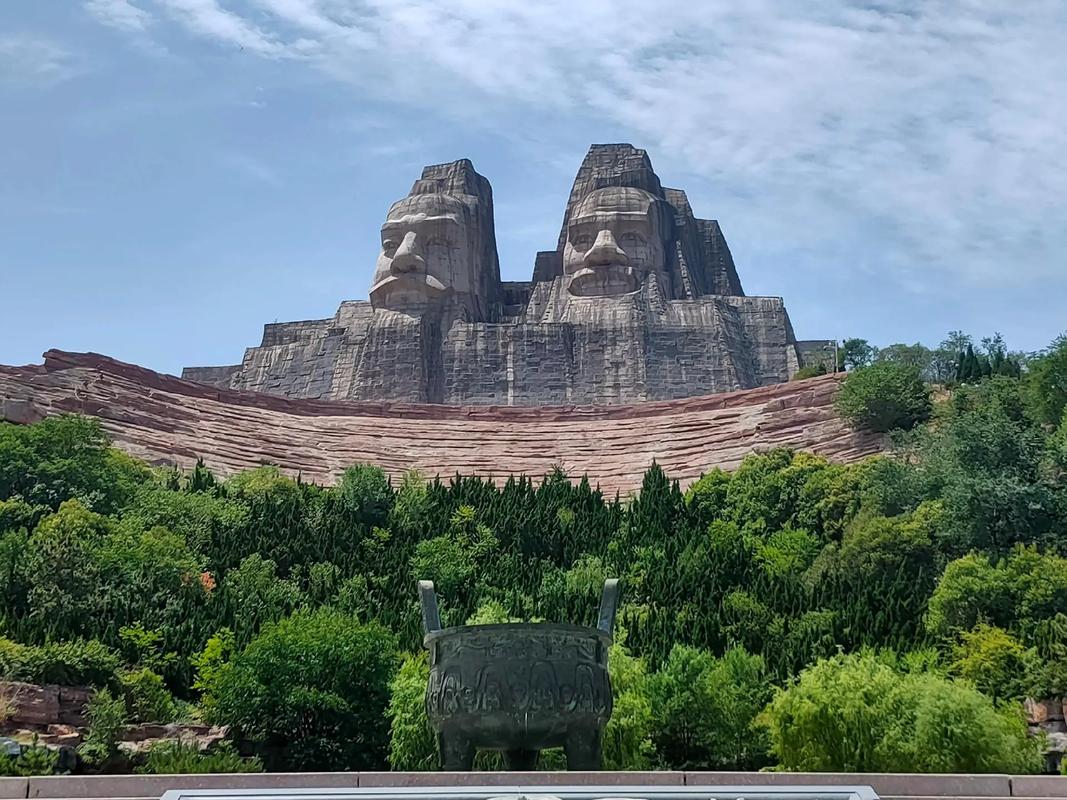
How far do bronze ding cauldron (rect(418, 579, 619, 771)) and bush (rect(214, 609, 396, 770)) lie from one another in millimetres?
7632

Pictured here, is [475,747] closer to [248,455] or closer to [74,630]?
[74,630]

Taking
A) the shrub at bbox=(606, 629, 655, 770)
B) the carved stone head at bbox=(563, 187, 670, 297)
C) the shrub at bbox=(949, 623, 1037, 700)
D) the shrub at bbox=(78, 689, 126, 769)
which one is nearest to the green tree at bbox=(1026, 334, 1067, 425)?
the shrub at bbox=(949, 623, 1037, 700)

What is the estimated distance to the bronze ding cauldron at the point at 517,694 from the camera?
11938mm

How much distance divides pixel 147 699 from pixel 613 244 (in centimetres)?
4140

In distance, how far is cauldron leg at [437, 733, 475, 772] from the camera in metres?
12.0

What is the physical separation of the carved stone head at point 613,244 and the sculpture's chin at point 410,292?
5.43 meters

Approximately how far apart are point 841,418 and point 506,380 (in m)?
22.2

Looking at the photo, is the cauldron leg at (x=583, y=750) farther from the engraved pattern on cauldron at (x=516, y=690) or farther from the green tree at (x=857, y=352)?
the green tree at (x=857, y=352)

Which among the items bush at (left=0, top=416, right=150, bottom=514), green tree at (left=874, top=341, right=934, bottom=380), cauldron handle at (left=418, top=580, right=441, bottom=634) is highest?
green tree at (left=874, top=341, right=934, bottom=380)

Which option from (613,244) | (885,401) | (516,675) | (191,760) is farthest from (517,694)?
(613,244)

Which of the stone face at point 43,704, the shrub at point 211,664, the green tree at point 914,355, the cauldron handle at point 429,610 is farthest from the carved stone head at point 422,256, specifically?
the cauldron handle at point 429,610

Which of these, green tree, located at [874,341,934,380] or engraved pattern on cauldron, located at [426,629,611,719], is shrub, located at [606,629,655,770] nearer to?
engraved pattern on cauldron, located at [426,629,611,719]

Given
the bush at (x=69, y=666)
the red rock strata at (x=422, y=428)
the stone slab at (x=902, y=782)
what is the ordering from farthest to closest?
the red rock strata at (x=422, y=428)
the bush at (x=69, y=666)
the stone slab at (x=902, y=782)

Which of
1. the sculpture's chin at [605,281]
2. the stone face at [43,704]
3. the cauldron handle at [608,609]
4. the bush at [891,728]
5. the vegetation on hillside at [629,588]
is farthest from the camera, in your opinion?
the sculpture's chin at [605,281]
